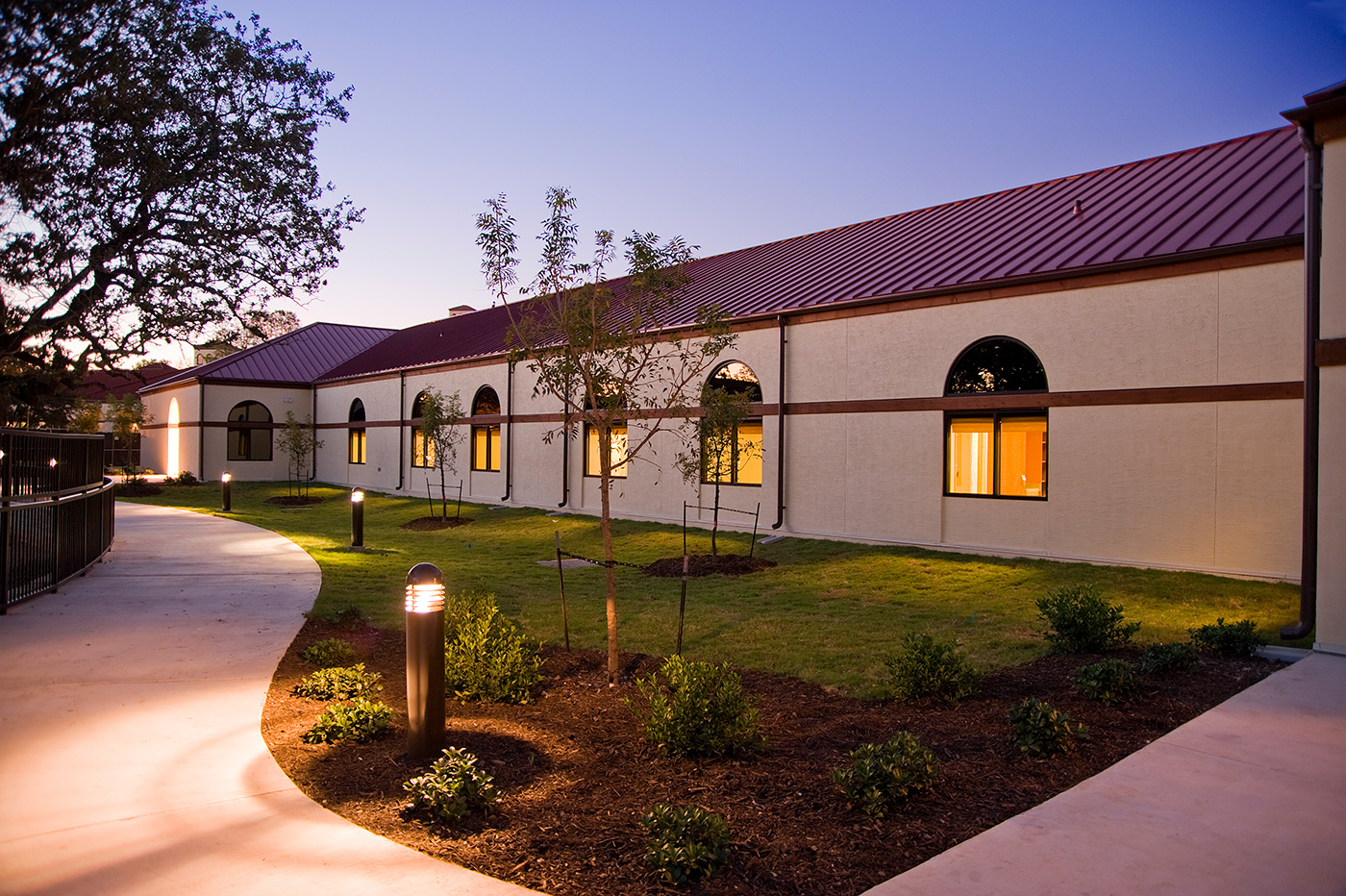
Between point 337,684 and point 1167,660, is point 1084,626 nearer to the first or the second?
point 1167,660

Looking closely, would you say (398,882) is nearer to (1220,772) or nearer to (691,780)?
(691,780)

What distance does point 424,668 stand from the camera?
16.0 ft

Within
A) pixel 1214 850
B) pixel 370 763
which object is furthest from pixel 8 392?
pixel 1214 850

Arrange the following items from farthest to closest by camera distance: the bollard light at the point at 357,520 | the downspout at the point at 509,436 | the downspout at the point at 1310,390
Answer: the downspout at the point at 509,436 → the bollard light at the point at 357,520 → the downspout at the point at 1310,390

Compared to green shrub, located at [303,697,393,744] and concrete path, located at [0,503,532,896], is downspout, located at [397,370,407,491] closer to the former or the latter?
concrete path, located at [0,503,532,896]

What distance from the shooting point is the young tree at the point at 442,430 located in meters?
23.8

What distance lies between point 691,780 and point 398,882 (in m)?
1.71

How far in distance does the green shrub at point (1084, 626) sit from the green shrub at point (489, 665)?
4.51m

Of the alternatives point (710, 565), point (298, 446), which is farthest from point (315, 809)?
point (298, 446)

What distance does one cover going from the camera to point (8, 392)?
11.1m

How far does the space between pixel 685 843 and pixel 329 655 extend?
15.6 feet

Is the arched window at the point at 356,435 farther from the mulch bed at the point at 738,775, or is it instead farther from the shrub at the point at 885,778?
the shrub at the point at 885,778

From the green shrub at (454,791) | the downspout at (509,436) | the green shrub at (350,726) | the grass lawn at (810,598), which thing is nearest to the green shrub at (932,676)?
the grass lawn at (810,598)

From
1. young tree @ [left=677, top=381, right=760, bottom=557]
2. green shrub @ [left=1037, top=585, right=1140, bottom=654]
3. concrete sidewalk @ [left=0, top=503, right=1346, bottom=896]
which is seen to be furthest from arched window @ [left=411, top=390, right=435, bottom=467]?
green shrub @ [left=1037, top=585, right=1140, bottom=654]
